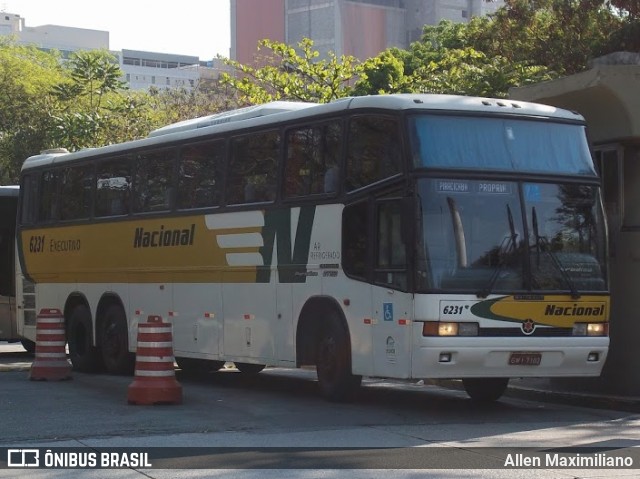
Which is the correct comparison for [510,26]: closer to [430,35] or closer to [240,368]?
[240,368]

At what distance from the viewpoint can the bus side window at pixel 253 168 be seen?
15500 millimetres

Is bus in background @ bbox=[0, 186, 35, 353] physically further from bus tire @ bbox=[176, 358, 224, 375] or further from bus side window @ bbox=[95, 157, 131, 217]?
bus tire @ bbox=[176, 358, 224, 375]

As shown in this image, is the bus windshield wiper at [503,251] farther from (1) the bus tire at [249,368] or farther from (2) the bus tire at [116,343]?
(2) the bus tire at [116,343]

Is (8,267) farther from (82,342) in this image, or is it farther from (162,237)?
(162,237)

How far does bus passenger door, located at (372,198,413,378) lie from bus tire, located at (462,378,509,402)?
6.33ft

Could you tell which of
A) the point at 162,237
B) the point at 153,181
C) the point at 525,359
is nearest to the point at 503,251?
the point at 525,359

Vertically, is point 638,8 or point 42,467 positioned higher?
point 638,8

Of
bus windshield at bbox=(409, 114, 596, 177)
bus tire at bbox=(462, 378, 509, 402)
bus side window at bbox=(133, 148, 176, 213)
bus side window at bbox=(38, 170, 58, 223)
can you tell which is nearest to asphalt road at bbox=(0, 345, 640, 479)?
bus tire at bbox=(462, 378, 509, 402)

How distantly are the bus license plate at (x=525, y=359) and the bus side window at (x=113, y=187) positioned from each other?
26.4 feet

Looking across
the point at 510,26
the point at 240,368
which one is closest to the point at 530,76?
the point at 510,26

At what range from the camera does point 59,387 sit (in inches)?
642

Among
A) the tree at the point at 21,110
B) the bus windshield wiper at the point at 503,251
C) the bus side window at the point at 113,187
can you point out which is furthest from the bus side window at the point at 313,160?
the tree at the point at 21,110

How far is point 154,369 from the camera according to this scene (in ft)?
45.1

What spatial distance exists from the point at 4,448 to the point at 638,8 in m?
17.3
